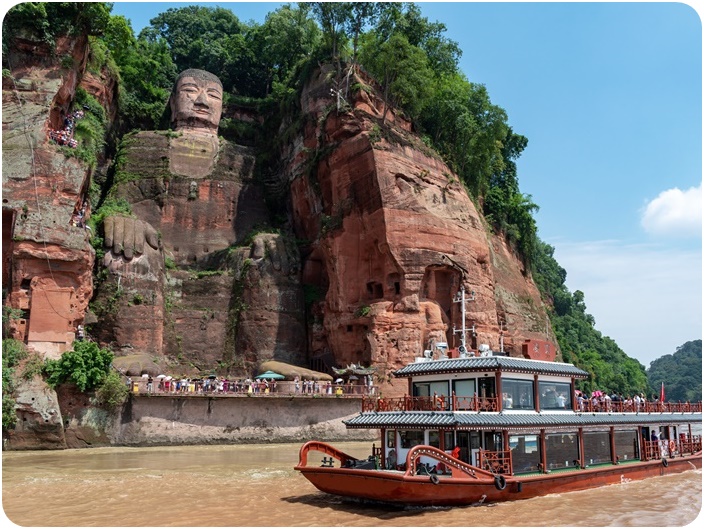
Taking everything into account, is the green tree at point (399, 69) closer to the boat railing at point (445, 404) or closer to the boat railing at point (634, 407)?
the boat railing at point (634, 407)

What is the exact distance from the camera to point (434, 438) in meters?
18.2

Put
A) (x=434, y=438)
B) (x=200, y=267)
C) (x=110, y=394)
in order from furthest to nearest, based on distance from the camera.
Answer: (x=200, y=267), (x=110, y=394), (x=434, y=438)

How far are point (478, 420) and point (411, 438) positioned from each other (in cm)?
259

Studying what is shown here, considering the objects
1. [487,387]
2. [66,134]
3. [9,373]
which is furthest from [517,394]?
[66,134]

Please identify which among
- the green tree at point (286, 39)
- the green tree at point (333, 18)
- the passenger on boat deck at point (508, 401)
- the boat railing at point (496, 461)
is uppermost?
the green tree at point (286, 39)

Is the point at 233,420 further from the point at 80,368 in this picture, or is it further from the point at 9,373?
the point at 9,373

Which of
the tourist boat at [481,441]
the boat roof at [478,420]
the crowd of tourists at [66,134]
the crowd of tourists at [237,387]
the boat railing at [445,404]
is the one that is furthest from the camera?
the crowd of tourists at [66,134]

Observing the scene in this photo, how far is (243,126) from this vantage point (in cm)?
5891

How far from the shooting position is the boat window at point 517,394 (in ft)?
59.8

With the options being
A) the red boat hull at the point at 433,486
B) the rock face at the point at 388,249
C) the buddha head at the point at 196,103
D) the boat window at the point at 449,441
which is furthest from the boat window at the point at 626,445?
the buddha head at the point at 196,103

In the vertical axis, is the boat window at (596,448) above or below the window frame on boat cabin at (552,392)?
below

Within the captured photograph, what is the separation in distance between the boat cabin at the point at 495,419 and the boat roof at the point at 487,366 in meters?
0.03

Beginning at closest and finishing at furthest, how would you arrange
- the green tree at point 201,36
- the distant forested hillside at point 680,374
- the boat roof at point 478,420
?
the boat roof at point 478,420 < the green tree at point 201,36 < the distant forested hillside at point 680,374

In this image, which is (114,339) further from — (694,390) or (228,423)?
(694,390)
